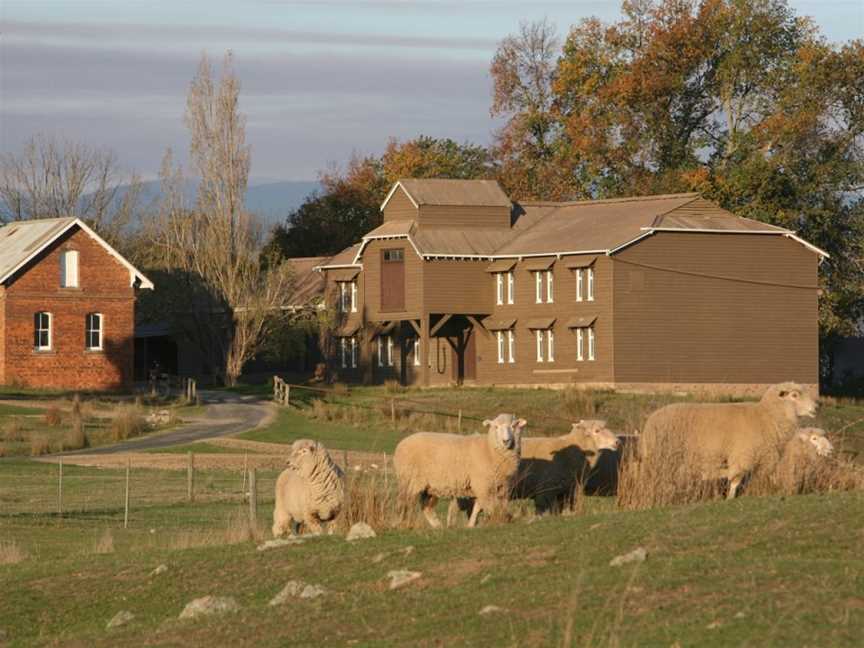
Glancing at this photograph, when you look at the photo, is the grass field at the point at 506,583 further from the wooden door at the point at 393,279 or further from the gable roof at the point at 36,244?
the wooden door at the point at 393,279

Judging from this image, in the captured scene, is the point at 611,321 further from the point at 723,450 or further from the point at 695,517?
the point at 695,517

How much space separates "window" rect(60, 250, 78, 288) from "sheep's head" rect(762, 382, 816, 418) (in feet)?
168

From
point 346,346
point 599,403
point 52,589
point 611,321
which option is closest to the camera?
point 52,589

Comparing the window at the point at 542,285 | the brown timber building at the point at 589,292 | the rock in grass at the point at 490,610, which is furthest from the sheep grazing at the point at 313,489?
the window at the point at 542,285

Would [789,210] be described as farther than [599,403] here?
Yes

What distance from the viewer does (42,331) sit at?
6944cm

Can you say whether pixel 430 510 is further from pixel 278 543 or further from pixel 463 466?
pixel 278 543

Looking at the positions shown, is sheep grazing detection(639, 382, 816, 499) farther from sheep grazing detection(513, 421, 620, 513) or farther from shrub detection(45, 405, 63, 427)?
shrub detection(45, 405, 63, 427)

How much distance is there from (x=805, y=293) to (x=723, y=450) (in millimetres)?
46437

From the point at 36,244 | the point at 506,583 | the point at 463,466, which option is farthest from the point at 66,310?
the point at 506,583

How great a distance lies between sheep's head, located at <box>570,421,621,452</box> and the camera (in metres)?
23.5

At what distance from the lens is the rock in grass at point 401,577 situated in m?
15.7

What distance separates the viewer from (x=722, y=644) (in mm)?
12141

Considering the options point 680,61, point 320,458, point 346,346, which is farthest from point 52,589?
point 680,61
